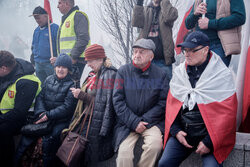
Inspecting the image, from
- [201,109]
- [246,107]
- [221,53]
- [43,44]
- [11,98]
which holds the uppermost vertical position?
[43,44]

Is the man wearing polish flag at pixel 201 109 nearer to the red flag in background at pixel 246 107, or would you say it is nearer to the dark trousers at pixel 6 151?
the red flag in background at pixel 246 107

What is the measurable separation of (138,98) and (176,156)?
0.91 m

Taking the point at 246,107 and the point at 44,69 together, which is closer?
the point at 246,107

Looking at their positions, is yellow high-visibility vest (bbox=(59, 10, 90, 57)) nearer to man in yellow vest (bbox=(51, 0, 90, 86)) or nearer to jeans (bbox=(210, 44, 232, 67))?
man in yellow vest (bbox=(51, 0, 90, 86))

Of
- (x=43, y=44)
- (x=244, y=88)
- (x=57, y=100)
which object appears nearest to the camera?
(x=244, y=88)

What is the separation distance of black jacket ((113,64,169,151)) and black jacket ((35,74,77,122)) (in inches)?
33.6

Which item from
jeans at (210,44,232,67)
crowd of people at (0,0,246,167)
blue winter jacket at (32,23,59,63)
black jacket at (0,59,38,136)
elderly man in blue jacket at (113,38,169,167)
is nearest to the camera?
crowd of people at (0,0,246,167)

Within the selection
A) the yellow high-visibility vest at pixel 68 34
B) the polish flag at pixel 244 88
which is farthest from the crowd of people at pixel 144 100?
the polish flag at pixel 244 88

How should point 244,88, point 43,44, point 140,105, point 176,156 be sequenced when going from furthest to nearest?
point 43,44
point 244,88
point 140,105
point 176,156

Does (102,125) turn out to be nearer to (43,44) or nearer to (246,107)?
(246,107)

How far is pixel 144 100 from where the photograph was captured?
9.08ft

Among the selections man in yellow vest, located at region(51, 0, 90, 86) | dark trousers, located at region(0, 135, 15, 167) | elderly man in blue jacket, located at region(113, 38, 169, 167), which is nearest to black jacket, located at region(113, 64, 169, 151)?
elderly man in blue jacket, located at region(113, 38, 169, 167)

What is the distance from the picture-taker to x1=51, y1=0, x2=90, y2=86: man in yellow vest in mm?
4020

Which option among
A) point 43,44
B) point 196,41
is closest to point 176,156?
point 196,41
